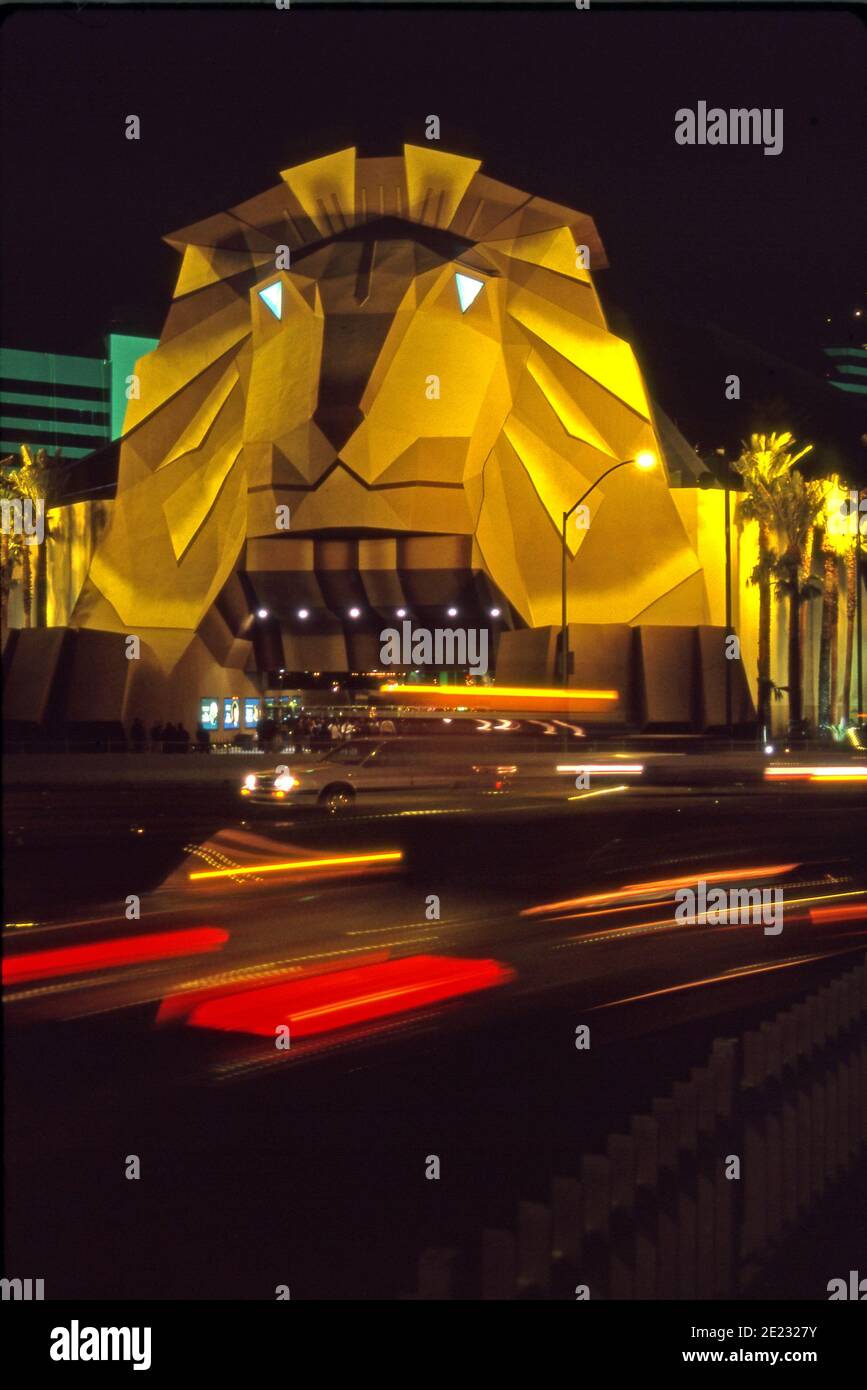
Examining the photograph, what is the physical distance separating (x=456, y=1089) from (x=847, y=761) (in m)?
33.5

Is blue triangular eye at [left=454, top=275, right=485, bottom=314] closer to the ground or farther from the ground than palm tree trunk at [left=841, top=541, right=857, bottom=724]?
farther from the ground

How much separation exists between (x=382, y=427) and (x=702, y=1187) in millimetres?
48160

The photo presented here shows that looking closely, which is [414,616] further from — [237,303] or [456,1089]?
[456,1089]

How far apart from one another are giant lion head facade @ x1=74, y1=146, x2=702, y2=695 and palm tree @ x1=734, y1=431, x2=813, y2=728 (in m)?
3.96

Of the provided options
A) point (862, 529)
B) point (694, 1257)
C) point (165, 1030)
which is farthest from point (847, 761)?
point (694, 1257)

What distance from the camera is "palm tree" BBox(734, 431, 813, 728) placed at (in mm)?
55812

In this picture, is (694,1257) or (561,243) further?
(561,243)

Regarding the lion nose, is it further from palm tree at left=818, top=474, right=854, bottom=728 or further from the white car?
the white car

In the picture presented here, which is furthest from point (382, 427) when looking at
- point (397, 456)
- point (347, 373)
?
point (347, 373)

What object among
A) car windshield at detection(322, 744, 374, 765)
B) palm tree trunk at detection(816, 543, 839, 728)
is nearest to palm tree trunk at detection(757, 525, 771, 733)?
palm tree trunk at detection(816, 543, 839, 728)

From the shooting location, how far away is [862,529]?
186 feet

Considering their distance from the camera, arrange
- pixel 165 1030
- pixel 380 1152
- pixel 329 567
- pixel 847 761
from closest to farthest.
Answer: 1. pixel 380 1152
2. pixel 165 1030
3. pixel 847 761
4. pixel 329 567

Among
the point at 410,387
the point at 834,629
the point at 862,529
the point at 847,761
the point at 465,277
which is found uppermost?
the point at 465,277

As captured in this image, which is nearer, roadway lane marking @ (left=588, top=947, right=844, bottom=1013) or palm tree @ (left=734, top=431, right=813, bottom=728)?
roadway lane marking @ (left=588, top=947, right=844, bottom=1013)
